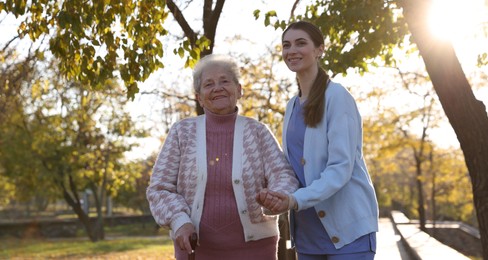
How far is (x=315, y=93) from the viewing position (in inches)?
→ 132

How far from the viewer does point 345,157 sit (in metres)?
3.16

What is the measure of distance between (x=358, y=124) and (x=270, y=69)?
50.1ft

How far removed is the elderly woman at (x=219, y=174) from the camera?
3.30 m

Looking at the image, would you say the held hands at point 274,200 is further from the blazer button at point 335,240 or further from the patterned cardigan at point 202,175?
the blazer button at point 335,240

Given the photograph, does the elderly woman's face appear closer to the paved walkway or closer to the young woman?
the young woman

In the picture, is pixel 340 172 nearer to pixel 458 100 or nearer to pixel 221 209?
pixel 221 209

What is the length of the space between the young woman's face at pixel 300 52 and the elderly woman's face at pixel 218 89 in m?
0.31

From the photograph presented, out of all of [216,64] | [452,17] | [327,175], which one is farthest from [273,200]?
[452,17]

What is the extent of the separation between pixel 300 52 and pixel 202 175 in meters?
0.77

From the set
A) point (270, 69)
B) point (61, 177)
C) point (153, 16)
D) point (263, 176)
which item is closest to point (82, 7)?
point (153, 16)

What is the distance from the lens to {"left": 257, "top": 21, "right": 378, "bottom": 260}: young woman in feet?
10.3

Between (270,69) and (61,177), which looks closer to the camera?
(270,69)

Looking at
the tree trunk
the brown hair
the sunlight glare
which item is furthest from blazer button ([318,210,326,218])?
the sunlight glare

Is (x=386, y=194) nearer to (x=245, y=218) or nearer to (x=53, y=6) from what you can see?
(x=53, y=6)
